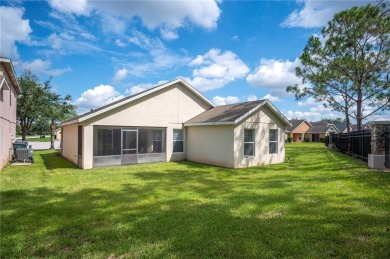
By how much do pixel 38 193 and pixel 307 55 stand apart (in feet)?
77.7

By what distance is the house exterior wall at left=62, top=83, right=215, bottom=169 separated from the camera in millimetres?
12741

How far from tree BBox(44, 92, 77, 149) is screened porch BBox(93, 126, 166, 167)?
17622mm

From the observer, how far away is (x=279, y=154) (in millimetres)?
15117

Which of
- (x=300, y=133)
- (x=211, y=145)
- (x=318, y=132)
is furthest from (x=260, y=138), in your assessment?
(x=318, y=132)

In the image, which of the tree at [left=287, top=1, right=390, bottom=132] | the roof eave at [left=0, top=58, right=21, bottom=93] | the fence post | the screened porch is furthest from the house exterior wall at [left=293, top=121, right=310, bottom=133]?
the roof eave at [left=0, top=58, right=21, bottom=93]

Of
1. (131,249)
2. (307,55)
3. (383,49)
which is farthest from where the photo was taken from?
(307,55)

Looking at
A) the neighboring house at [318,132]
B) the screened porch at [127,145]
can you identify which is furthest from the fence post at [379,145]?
the neighboring house at [318,132]

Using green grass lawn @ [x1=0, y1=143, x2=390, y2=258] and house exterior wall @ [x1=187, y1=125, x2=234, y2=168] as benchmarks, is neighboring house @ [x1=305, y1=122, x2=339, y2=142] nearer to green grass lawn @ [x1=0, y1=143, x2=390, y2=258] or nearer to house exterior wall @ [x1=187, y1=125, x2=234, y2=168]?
house exterior wall @ [x1=187, y1=125, x2=234, y2=168]

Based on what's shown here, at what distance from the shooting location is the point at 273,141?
15.0 metres

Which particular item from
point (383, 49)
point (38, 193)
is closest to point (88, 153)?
point (38, 193)

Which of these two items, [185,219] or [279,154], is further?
[279,154]

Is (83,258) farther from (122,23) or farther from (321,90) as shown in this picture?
(321,90)

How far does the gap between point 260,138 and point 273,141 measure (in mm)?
1513

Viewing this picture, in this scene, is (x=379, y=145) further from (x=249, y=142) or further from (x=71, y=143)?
(x=71, y=143)
